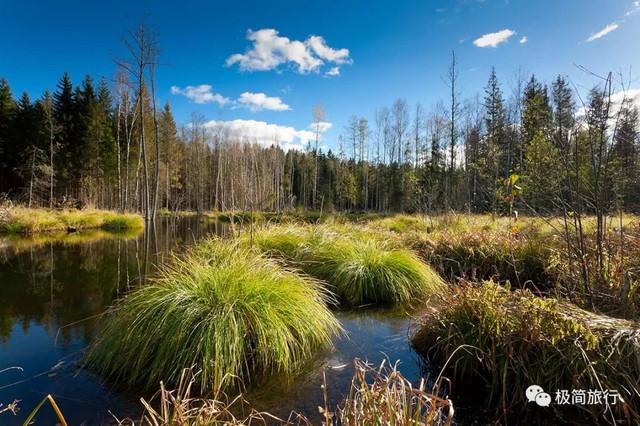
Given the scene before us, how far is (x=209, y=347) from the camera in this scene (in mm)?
2232

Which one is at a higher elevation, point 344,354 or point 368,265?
point 368,265

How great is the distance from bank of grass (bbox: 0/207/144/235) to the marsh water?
8.96 m

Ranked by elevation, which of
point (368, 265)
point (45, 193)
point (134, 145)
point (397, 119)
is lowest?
point (368, 265)

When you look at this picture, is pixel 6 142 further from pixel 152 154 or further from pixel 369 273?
pixel 369 273

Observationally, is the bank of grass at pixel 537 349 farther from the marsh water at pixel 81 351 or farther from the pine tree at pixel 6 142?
the pine tree at pixel 6 142

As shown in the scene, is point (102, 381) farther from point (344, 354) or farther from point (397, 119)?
point (397, 119)

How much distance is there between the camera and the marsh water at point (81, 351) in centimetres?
212

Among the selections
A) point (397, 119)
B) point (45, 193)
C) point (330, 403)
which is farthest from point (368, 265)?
point (397, 119)

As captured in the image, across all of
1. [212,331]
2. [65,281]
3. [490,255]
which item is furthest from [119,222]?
[490,255]

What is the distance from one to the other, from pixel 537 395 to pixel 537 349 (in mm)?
286

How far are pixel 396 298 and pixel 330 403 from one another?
2.46 metres

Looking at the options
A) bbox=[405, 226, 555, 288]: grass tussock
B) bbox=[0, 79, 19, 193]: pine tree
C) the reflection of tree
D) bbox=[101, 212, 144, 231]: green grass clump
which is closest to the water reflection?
the reflection of tree

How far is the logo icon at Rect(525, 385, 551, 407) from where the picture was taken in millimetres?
1992

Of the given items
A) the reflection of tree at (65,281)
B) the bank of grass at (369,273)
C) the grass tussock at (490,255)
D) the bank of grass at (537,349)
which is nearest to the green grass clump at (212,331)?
the reflection of tree at (65,281)
